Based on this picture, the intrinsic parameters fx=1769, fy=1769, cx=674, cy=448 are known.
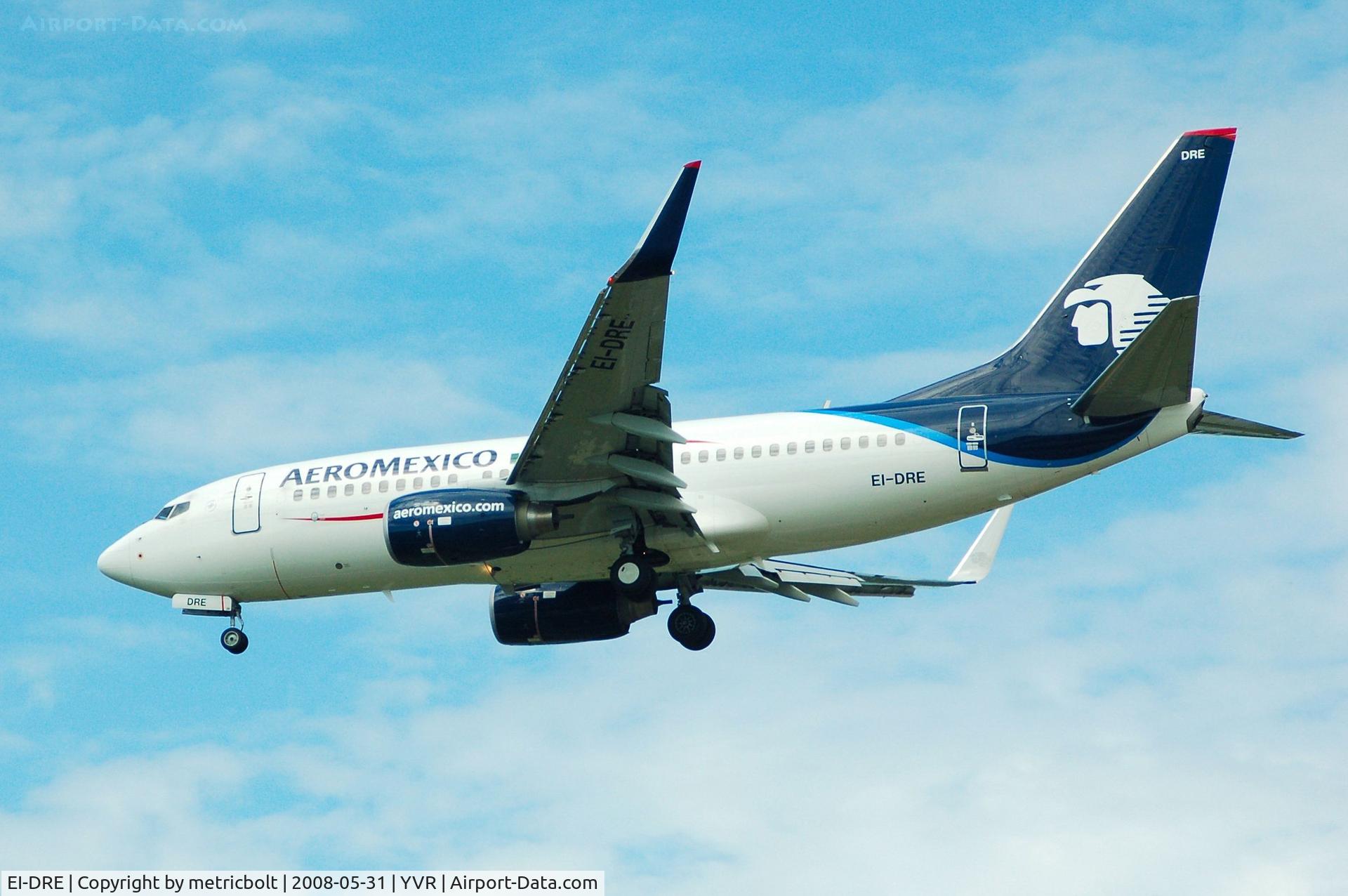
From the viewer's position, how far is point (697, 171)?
950 inches

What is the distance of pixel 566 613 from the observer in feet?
109

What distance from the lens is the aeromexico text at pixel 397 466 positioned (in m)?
31.9

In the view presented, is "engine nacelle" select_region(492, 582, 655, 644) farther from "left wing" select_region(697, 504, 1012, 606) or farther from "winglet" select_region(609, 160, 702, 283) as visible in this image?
"winglet" select_region(609, 160, 702, 283)

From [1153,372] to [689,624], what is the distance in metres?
10.1

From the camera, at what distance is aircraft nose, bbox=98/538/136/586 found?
3431cm

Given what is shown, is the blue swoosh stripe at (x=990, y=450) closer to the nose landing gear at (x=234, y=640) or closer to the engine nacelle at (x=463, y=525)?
the engine nacelle at (x=463, y=525)

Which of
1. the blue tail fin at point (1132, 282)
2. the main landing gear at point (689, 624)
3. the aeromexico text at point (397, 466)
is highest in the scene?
the blue tail fin at point (1132, 282)

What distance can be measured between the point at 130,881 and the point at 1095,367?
18.2 m

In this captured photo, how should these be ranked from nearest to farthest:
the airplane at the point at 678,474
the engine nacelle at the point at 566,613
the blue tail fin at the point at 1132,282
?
the airplane at the point at 678,474 < the blue tail fin at the point at 1132,282 < the engine nacelle at the point at 566,613

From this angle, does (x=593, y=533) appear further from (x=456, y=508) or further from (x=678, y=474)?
(x=456, y=508)

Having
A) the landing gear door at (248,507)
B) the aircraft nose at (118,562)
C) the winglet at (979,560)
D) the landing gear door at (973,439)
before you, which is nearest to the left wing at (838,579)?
the winglet at (979,560)

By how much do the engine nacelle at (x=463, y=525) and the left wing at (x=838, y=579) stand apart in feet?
19.2

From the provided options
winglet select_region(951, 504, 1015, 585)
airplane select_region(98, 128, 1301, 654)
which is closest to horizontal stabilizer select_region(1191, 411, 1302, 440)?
airplane select_region(98, 128, 1301, 654)

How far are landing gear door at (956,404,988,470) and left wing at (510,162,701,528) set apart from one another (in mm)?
4665
